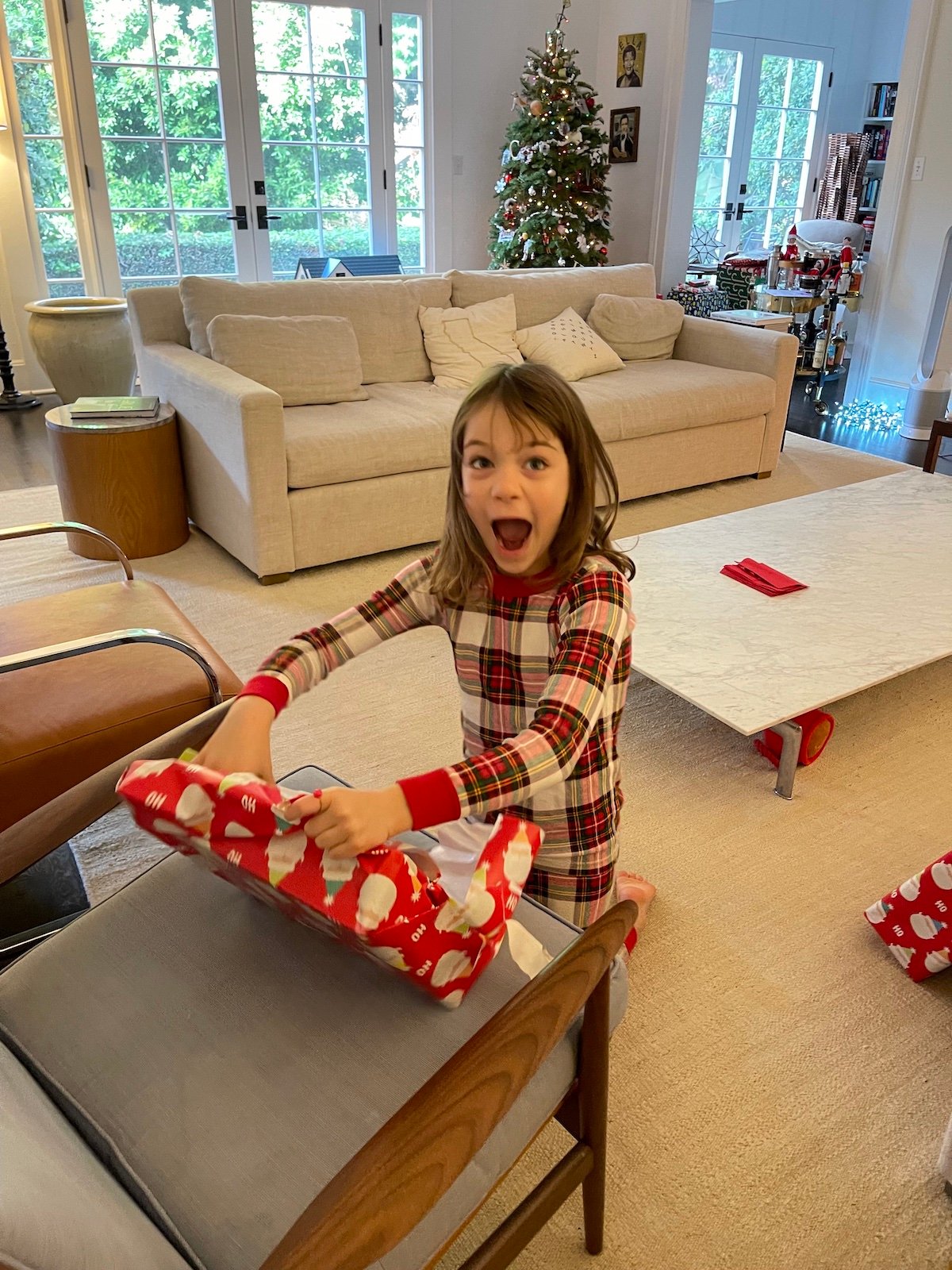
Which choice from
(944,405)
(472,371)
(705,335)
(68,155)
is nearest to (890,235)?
(944,405)

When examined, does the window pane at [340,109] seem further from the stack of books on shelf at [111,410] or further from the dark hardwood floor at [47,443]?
the stack of books on shelf at [111,410]

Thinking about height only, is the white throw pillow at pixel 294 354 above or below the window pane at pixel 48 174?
below

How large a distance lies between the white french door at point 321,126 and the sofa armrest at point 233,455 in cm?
284

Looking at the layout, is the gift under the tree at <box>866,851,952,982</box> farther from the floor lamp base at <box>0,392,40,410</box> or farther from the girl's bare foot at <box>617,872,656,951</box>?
the floor lamp base at <box>0,392,40,410</box>

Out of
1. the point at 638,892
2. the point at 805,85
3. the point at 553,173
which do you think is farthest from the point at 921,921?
the point at 805,85

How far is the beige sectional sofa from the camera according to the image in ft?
9.70

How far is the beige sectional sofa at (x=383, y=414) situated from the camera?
2.96 metres

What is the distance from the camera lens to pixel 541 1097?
36.6 inches

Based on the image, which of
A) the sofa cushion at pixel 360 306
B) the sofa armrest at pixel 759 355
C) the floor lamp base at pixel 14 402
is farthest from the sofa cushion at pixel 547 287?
the floor lamp base at pixel 14 402

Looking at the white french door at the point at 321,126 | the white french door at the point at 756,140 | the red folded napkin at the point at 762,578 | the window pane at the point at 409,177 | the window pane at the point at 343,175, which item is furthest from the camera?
the white french door at the point at 756,140

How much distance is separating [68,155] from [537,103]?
109 inches

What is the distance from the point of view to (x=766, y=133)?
8266 millimetres

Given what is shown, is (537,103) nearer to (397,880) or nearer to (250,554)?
(250,554)

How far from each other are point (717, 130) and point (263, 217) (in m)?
4.53
